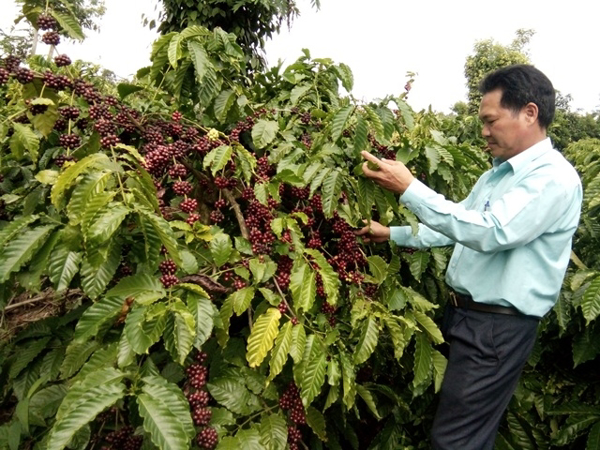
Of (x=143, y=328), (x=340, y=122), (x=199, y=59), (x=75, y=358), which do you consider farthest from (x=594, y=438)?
(x=199, y=59)

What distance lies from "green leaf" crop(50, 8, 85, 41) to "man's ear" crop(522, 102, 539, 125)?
5.05 feet

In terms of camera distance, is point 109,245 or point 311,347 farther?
point 311,347

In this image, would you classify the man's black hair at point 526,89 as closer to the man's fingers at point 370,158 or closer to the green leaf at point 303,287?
the man's fingers at point 370,158

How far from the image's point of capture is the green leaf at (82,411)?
1.01 meters

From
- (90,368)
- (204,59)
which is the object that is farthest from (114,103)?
(90,368)

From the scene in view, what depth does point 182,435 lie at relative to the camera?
3.50 feet

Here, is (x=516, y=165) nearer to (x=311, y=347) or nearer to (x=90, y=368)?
(x=311, y=347)

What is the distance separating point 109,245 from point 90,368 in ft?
1.11

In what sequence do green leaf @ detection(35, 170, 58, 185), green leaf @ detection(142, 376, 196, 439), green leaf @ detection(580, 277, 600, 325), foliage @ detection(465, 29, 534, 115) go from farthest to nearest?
foliage @ detection(465, 29, 534, 115), green leaf @ detection(580, 277, 600, 325), green leaf @ detection(35, 170, 58, 185), green leaf @ detection(142, 376, 196, 439)

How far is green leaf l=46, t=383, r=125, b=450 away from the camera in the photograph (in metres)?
1.01

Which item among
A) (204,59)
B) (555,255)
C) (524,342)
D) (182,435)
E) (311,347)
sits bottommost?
(182,435)

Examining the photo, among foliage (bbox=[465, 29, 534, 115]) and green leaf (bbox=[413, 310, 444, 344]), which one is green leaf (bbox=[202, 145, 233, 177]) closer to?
green leaf (bbox=[413, 310, 444, 344])

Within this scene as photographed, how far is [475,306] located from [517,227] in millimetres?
376

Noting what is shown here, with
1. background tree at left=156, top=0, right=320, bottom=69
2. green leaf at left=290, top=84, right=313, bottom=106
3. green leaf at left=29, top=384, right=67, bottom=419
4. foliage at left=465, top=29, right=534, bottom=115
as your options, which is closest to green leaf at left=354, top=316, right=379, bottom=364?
green leaf at left=29, top=384, right=67, bottom=419
